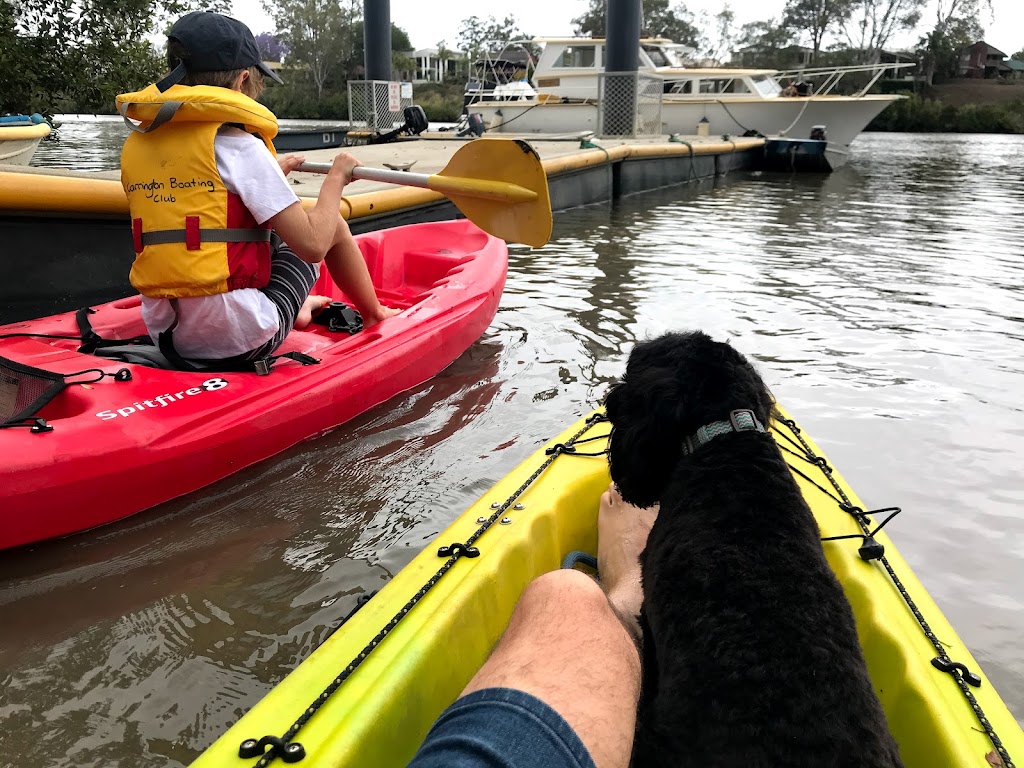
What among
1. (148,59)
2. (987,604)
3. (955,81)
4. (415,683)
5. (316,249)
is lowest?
(987,604)

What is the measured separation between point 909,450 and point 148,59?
9.46 m

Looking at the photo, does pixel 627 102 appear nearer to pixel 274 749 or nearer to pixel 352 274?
pixel 352 274

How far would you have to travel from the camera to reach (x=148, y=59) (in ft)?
31.0

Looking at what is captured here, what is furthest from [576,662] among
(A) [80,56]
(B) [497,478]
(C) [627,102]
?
(C) [627,102]

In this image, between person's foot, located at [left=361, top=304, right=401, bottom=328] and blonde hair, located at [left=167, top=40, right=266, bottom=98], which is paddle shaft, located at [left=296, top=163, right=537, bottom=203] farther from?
blonde hair, located at [left=167, top=40, right=266, bottom=98]

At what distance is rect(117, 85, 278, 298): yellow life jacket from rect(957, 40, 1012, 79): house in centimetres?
5069

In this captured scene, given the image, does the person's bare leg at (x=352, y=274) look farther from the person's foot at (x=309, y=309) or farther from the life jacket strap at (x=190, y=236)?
the life jacket strap at (x=190, y=236)

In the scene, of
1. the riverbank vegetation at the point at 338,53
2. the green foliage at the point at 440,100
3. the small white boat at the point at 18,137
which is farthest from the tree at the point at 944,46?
the small white boat at the point at 18,137

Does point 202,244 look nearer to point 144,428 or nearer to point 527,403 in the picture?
point 144,428

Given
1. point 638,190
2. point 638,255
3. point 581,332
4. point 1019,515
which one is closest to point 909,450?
point 1019,515

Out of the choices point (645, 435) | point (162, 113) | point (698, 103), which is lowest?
point (645, 435)

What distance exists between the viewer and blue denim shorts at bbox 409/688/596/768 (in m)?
1.00

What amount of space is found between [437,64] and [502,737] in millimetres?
69258

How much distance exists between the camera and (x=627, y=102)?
13.8 m
